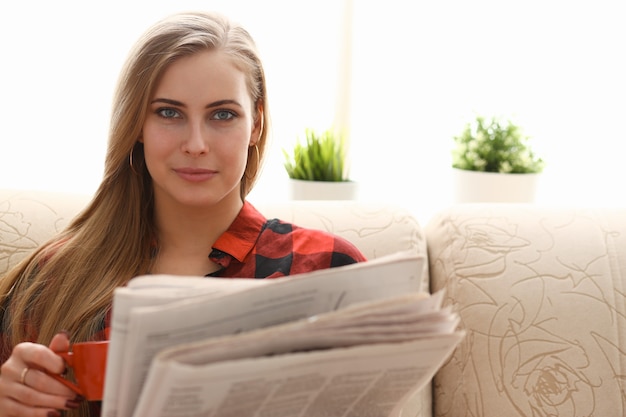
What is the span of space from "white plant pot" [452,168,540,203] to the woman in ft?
3.10

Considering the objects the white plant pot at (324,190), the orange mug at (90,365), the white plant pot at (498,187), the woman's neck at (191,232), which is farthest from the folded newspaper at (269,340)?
the white plant pot at (498,187)

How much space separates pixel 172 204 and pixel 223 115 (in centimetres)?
21

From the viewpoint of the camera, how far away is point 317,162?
2154 millimetres

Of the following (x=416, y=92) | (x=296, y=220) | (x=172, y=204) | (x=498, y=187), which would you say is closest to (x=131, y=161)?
(x=172, y=204)

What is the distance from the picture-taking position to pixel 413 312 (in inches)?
28.4

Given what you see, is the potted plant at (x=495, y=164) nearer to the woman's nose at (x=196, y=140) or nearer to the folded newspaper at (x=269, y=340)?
the woman's nose at (x=196, y=140)

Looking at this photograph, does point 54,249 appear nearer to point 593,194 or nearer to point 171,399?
point 171,399

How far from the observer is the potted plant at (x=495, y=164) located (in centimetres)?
225

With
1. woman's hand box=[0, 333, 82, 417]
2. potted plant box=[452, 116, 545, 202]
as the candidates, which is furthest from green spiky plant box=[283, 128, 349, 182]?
woman's hand box=[0, 333, 82, 417]

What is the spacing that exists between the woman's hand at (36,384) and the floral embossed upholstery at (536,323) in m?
0.81

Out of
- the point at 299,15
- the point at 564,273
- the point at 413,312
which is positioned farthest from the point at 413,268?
the point at 299,15

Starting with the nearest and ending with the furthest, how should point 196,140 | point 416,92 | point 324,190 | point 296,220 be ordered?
point 196,140 < point 296,220 < point 324,190 < point 416,92

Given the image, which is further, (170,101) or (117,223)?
(117,223)

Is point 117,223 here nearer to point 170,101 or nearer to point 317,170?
point 170,101
